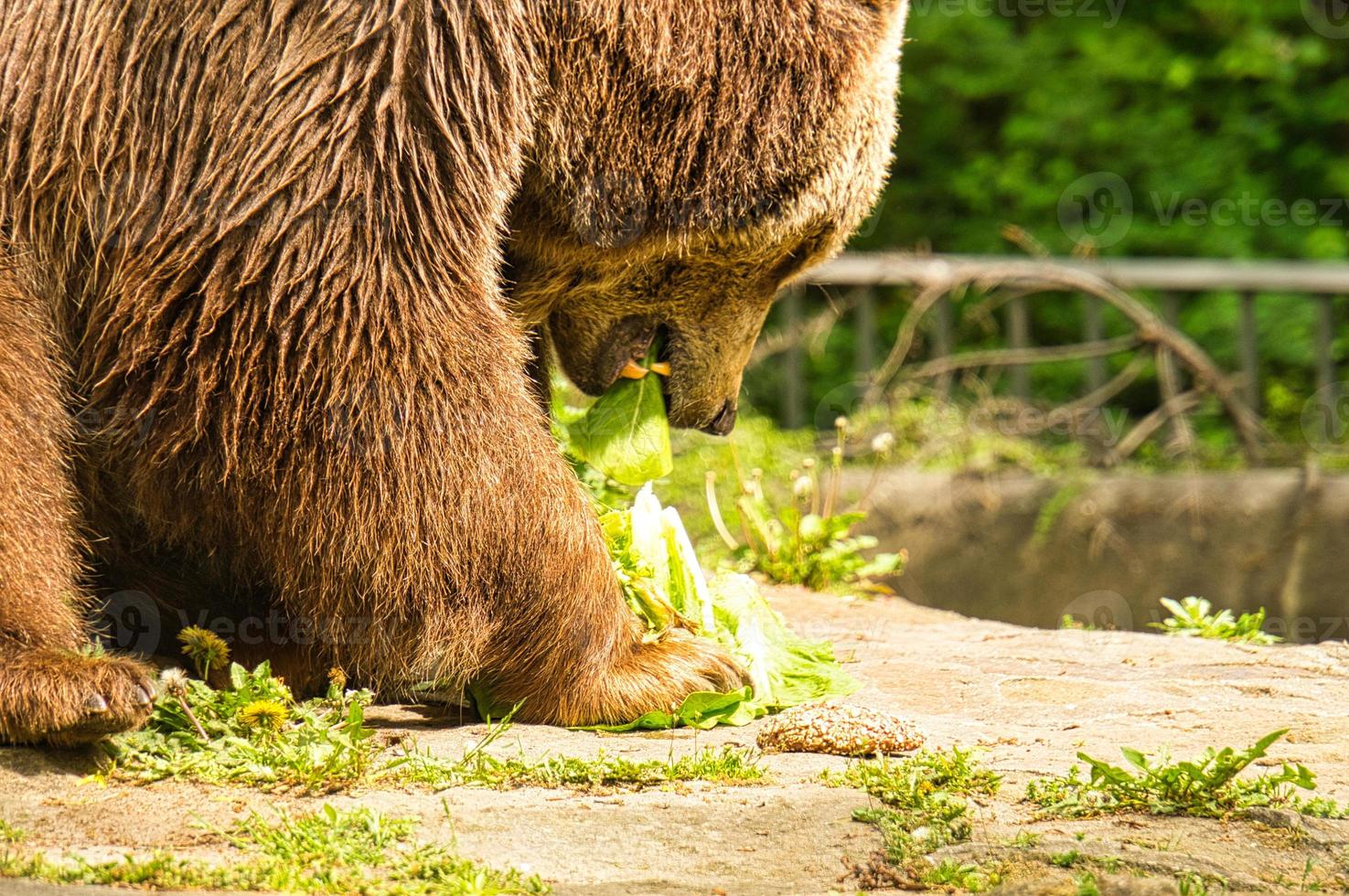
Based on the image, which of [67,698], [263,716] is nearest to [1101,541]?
[263,716]

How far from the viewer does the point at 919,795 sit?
2.96m

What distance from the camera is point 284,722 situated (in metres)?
3.41

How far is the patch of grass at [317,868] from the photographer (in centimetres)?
248

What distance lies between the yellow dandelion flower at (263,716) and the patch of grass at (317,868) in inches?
23.4

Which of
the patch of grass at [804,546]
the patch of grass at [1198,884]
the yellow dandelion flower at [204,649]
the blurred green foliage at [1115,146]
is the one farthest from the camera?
the blurred green foliage at [1115,146]

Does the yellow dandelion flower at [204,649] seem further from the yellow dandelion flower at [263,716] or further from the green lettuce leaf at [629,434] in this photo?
the green lettuce leaf at [629,434]

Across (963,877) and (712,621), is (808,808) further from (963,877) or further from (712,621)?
(712,621)

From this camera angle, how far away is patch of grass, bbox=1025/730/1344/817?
2.91 metres

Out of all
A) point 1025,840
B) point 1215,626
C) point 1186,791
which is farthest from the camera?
point 1215,626

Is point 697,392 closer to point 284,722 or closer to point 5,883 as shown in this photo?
point 284,722

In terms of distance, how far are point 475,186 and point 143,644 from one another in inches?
58.7

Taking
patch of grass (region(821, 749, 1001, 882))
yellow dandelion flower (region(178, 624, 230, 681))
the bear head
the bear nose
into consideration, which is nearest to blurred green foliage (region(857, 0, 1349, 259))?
the bear nose

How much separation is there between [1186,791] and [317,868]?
1.63 meters

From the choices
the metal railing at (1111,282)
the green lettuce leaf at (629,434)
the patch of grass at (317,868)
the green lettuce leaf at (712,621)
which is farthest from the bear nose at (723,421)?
the metal railing at (1111,282)
